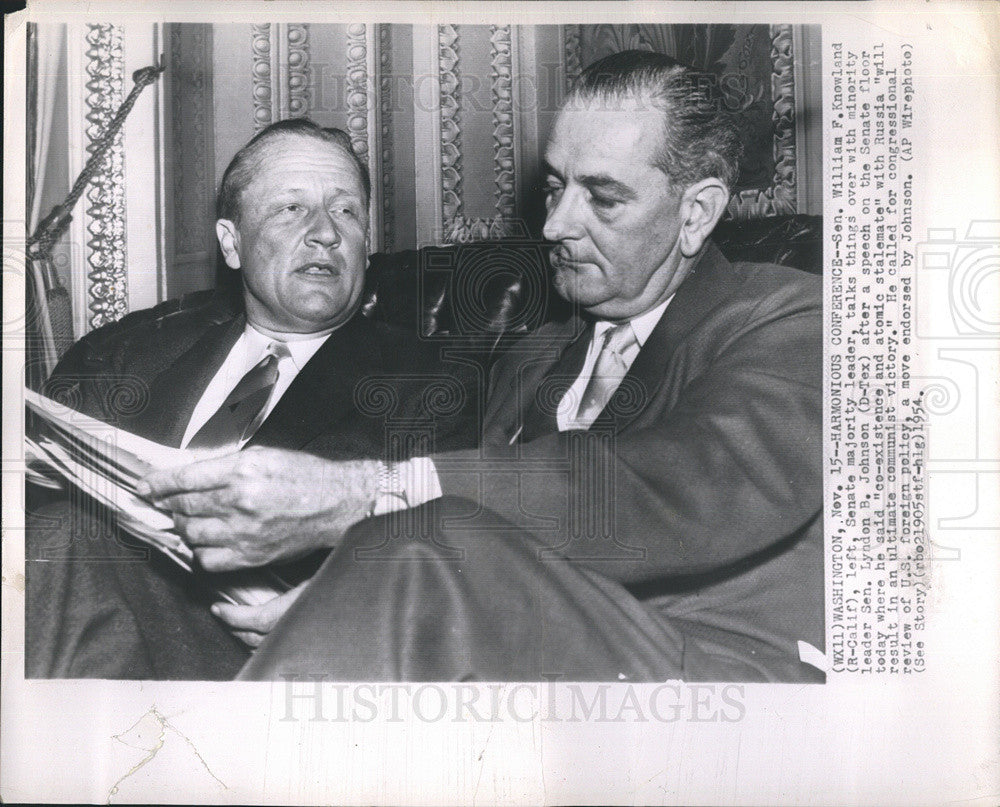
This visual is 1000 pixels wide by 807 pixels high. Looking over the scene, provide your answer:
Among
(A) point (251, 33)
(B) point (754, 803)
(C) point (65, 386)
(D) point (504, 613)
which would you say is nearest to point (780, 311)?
(D) point (504, 613)

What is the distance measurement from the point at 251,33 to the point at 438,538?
145cm

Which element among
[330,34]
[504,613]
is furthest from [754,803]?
[330,34]

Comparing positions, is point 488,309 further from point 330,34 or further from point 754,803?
point 754,803

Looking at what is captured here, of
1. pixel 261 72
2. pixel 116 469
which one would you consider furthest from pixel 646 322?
pixel 116 469

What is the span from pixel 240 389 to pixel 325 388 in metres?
0.23

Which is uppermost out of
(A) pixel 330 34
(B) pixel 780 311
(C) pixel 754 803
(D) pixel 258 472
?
(A) pixel 330 34

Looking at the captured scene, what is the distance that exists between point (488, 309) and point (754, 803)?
145cm

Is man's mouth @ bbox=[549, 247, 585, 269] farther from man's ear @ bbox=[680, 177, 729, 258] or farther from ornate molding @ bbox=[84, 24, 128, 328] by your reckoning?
ornate molding @ bbox=[84, 24, 128, 328]

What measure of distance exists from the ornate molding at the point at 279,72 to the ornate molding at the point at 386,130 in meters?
0.20

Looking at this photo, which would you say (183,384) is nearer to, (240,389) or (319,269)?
(240,389)

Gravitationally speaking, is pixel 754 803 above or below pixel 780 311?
below

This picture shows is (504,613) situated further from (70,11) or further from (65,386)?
(70,11)

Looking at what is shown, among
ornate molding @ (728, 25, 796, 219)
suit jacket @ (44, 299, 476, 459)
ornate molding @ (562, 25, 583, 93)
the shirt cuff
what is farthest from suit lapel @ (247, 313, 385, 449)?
ornate molding @ (728, 25, 796, 219)

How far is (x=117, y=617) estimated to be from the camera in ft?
8.43
